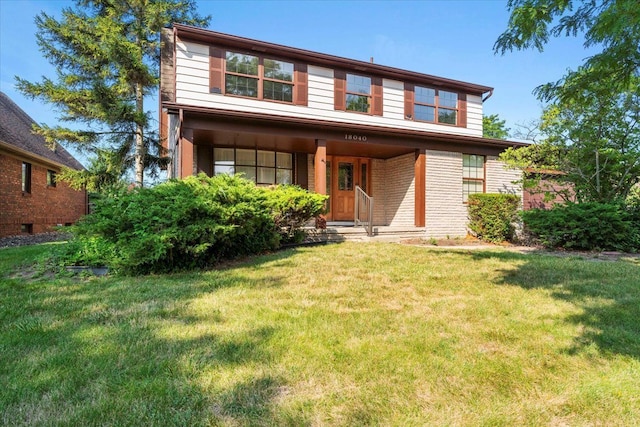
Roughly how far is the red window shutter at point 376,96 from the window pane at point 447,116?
94.4 inches

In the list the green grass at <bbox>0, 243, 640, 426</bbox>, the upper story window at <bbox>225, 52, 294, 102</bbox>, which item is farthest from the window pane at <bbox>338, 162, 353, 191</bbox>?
the green grass at <bbox>0, 243, 640, 426</bbox>

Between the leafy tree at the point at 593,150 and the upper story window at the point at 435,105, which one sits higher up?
the upper story window at the point at 435,105

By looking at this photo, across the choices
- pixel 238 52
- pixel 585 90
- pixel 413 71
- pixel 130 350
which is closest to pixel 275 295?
pixel 130 350

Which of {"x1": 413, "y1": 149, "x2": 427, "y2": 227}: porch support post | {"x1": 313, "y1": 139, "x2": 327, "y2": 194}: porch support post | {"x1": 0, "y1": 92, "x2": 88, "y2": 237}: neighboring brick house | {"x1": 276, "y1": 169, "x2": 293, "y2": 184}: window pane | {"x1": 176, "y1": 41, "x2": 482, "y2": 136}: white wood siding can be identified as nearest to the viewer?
{"x1": 313, "y1": 139, "x2": 327, "y2": 194}: porch support post

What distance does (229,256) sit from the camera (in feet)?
20.1

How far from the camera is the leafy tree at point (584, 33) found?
301cm

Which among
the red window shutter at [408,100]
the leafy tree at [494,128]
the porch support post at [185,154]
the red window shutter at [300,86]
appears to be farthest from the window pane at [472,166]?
the leafy tree at [494,128]

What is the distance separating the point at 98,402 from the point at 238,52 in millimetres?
9806

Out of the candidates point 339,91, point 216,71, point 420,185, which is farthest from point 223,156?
point 420,185

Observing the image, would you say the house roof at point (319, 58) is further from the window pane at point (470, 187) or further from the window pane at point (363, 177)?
the window pane at point (470, 187)

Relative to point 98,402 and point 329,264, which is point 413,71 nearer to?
point 329,264

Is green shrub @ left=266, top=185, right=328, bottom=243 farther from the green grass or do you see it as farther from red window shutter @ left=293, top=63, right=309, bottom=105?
red window shutter @ left=293, top=63, right=309, bottom=105

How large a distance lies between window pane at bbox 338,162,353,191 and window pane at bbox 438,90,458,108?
3956 mm

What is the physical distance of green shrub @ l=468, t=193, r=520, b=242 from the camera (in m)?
10.2
